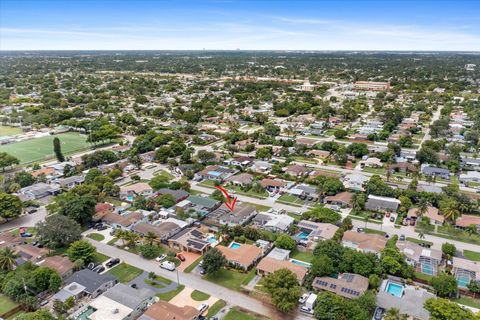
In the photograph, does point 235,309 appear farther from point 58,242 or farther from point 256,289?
point 58,242

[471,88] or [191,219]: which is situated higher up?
[471,88]

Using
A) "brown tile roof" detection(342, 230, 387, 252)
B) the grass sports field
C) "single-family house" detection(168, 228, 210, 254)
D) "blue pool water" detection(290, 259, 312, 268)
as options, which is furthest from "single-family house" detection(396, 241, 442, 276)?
the grass sports field

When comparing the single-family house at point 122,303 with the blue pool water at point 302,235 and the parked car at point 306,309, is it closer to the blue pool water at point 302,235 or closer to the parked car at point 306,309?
the parked car at point 306,309

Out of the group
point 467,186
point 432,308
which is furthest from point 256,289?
point 467,186

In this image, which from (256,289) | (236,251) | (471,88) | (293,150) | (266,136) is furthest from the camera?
(471,88)

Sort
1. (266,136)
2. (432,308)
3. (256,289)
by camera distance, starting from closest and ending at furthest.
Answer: (432,308) < (256,289) < (266,136)

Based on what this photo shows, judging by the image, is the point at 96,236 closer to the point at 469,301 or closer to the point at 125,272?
the point at 125,272

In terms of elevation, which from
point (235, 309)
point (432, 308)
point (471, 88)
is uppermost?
point (471, 88)
